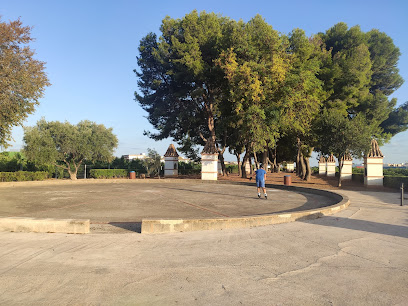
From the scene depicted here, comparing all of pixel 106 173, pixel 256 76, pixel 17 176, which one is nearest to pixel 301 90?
pixel 256 76

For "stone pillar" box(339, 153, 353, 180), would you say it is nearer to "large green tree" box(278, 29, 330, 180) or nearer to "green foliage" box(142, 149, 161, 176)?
"large green tree" box(278, 29, 330, 180)

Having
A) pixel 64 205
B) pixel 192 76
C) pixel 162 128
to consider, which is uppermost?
pixel 192 76

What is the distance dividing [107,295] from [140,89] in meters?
32.4

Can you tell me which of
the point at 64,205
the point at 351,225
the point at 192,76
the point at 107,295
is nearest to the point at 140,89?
the point at 192,76

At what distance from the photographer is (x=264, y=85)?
1013 inches

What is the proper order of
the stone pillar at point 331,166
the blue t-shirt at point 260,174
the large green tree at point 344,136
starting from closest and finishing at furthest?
the blue t-shirt at point 260,174 < the large green tree at point 344,136 < the stone pillar at point 331,166

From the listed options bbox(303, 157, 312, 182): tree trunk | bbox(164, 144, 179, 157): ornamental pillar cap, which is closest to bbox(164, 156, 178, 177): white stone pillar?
bbox(164, 144, 179, 157): ornamental pillar cap

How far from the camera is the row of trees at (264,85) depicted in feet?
82.9

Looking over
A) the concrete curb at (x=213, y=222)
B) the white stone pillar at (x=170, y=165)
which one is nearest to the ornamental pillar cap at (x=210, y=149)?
the white stone pillar at (x=170, y=165)

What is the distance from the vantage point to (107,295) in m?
3.83

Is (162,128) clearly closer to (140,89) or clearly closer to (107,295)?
(140,89)

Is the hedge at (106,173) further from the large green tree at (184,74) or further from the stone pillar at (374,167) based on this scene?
the stone pillar at (374,167)

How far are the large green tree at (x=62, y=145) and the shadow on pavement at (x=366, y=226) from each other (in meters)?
28.2

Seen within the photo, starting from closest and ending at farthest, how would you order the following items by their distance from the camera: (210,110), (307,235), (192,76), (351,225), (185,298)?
1. (185,298)
2. (307,235)
3. (351,225)
4. (192,76)
5. (210,110)
